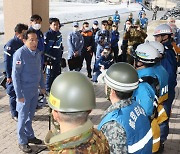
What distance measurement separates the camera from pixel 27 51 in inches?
189

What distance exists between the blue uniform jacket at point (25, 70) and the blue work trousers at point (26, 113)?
9cm

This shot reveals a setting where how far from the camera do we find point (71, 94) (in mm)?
1838

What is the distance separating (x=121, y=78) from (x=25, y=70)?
270cm

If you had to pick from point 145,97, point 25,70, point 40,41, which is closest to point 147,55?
point 145,97

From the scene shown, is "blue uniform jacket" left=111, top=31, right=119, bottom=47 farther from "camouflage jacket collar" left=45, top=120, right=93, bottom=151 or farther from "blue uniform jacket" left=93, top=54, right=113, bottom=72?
"camouflage jacket collar" left=45, top=120, right=93, bottom=151

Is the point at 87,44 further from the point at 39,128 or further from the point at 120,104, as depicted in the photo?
the point at 120,104

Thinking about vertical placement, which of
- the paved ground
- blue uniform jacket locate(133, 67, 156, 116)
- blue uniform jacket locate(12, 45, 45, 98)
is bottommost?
the paved ground

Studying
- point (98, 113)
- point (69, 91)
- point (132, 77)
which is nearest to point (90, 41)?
point (98, 113)

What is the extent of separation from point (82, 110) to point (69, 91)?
0.13 metres

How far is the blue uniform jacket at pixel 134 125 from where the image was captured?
220cm

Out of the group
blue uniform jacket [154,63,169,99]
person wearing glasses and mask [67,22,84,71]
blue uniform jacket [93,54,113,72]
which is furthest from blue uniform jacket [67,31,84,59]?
blue uniform jacket [154,63,169,99]

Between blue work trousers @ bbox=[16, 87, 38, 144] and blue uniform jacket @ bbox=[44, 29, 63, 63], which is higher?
blue uniform jacket @ bbox=[44, 29, 63, 63]

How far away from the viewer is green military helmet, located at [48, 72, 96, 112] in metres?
1.82

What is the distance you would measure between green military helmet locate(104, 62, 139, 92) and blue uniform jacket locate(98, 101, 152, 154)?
144mm
